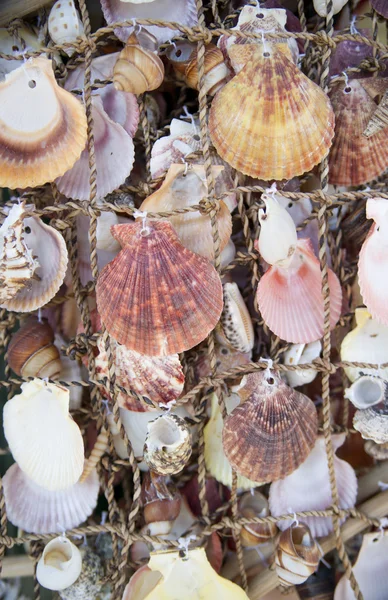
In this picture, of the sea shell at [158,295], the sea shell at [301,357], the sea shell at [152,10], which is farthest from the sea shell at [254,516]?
the sea shell at [152,10]

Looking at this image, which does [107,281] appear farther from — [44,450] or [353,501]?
[353,501]

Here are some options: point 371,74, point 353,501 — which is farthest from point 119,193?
point 353,501

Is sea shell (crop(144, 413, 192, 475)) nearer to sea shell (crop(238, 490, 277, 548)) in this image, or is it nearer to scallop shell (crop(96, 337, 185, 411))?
scallop shell (crop(96, 337, 185, 411))

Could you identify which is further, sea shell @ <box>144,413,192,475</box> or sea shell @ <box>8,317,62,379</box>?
sea shell @ <box>8,317,62,379</box>

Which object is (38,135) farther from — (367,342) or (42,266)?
(367,342)

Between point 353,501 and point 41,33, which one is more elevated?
point 41,33

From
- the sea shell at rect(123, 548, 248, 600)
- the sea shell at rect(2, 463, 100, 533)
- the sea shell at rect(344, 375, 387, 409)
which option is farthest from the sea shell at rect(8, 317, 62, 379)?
the sea shell at rect(344, 375, 387, 409)

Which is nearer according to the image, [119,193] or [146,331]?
[146,331]
